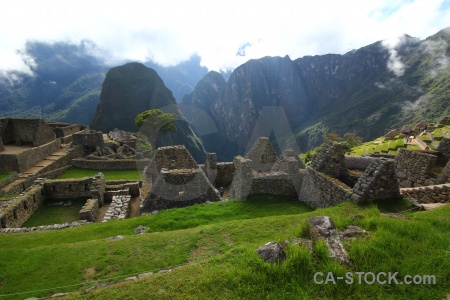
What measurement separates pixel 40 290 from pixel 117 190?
36.6 ft

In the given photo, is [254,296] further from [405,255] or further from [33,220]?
[33,220]

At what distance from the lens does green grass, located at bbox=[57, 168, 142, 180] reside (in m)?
22.9

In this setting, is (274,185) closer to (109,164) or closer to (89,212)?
(89,212)

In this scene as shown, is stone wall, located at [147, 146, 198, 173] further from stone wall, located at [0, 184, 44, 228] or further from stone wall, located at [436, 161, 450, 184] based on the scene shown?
stone wall, located at [436, 161, 450, 184]

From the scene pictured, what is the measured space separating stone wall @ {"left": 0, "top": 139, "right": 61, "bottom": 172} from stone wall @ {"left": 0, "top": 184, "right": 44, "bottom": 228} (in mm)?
9216

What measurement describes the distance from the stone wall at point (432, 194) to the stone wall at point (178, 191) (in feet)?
26.5

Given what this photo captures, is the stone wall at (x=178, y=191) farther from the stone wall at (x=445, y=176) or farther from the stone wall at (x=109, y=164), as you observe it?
the stone wall at (x=109, y=164)

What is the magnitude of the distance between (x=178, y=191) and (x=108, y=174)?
646 inches

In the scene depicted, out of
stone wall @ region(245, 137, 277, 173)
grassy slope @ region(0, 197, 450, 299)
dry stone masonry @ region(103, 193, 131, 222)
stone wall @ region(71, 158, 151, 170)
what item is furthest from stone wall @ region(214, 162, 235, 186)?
stone wall @ region(71, 158, 151, 170)

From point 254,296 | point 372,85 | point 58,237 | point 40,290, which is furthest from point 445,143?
point 372,85

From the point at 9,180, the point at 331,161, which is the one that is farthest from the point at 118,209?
the point at 9,180

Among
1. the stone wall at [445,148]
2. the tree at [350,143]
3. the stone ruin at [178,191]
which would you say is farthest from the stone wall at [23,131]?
the tree at [350,143]

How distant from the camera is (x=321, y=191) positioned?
9.16m

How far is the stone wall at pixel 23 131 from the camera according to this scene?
1072 inches
